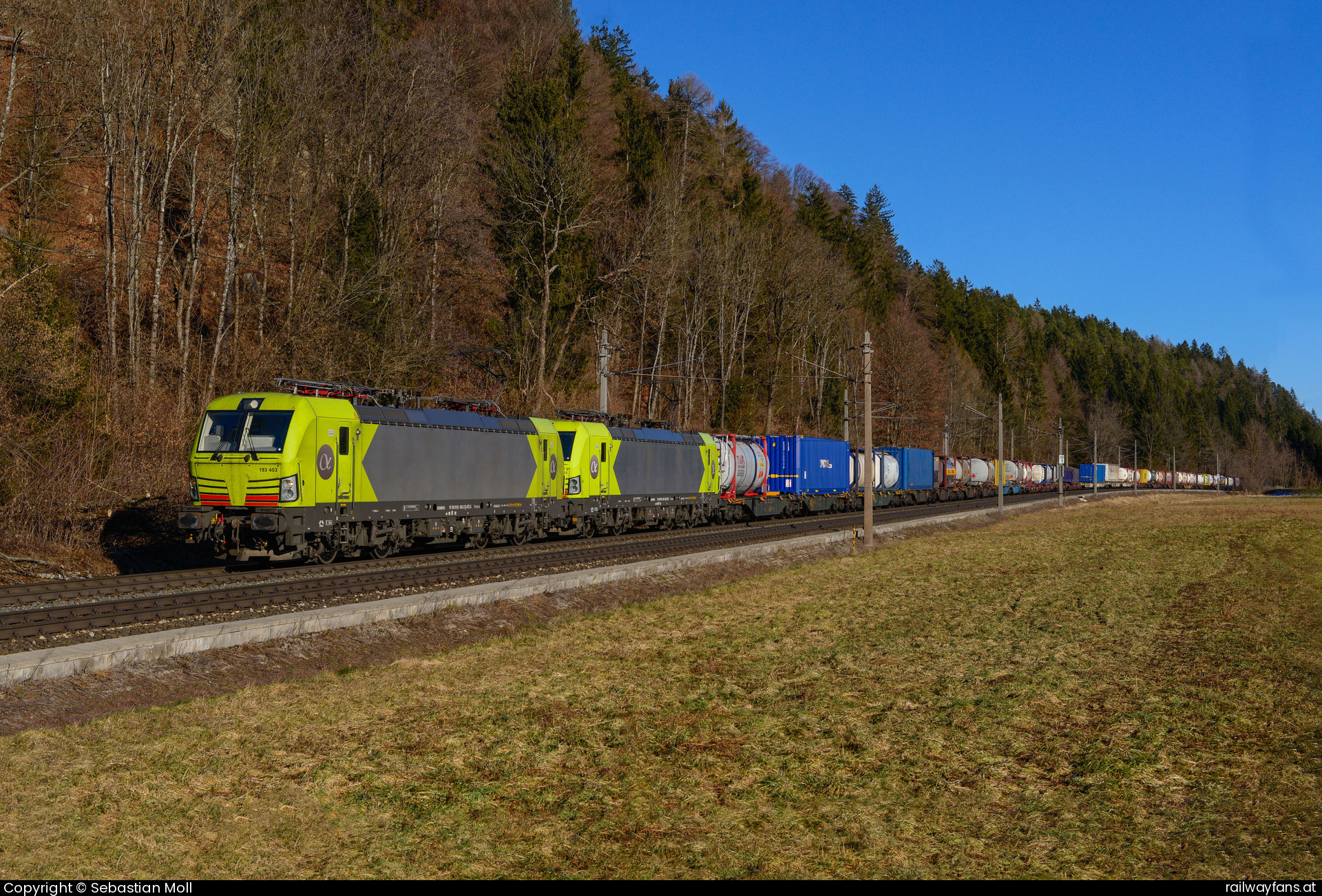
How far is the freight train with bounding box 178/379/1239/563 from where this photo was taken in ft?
61.7

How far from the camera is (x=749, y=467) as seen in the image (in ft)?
131

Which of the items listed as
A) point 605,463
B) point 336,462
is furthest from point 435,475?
point 605,463

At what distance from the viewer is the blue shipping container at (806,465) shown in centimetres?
4203

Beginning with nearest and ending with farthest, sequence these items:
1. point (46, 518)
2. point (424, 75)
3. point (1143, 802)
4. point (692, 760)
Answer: point (1143, 802) → point (692, 760) → point (46, 518) → point (424, 75)

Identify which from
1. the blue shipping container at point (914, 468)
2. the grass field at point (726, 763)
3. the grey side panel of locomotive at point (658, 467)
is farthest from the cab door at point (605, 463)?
the blue shipping container at point (914, 468)

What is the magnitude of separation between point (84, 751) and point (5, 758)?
0.56 m

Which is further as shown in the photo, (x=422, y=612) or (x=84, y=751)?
(x=422, y=612)

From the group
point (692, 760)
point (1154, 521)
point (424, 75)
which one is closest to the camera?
point (692, 760)

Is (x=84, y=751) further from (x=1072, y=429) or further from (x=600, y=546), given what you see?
(x=1072, y=429)

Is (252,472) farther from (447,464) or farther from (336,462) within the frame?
(447,464)

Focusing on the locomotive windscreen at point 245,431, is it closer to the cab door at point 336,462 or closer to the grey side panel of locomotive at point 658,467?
the cab door at point 336,462

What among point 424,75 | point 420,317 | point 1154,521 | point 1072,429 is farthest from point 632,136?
point 1072,429

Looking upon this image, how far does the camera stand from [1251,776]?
7.35m

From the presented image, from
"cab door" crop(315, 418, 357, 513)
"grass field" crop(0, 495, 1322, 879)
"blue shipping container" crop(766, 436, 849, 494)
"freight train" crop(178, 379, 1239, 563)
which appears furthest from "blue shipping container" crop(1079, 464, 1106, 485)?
"cab door" crop(315, 418, 357, 513)
